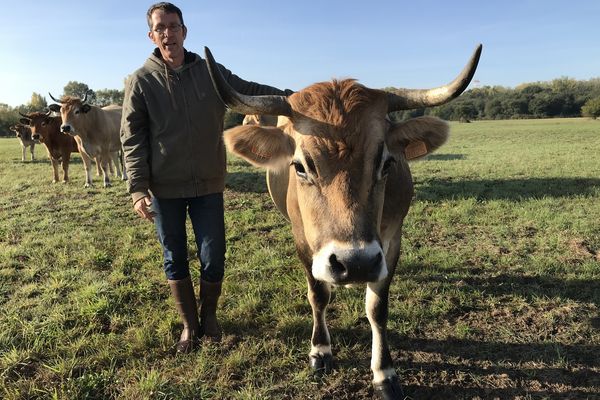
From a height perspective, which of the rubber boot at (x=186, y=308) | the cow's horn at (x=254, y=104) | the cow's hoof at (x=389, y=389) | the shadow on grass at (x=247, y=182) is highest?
the cow's horn at (x=254, y=104)

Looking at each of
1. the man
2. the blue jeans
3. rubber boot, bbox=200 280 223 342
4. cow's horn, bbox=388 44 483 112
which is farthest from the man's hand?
cow's horn, bbox=388 44 483 112

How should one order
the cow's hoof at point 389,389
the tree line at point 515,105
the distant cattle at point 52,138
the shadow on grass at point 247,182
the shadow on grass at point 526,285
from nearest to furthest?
1. the cow's hoof at point 389,389
2. the shadow on grass at point 526,285
3. the shadow on grass at point 247,182
4. the distant cattle at point 52,138
5. the tree line at point 515,105

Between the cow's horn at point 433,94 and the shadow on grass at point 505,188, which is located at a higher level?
the cow's horn at point 433,94

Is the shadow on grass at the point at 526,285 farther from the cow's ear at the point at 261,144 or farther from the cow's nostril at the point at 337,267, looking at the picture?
the cow's nostril at the point at 337,267

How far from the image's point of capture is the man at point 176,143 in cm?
333

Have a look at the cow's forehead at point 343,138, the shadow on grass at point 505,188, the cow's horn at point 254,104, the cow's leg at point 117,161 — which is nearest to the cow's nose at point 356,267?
the cow's forehead at point 343,138

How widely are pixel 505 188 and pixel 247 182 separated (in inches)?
251

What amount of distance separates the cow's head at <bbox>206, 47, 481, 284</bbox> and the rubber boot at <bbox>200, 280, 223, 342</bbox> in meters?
1.38

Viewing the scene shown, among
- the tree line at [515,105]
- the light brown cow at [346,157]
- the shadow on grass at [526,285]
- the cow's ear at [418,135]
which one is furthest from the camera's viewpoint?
the tree line at [515,105]

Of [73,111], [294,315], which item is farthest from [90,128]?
[294,315]

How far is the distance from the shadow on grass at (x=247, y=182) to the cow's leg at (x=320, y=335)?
6701mm

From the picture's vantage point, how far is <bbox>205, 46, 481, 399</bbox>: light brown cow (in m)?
2.38

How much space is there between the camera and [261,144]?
3.06 m

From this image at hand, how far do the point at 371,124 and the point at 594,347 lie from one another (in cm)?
281
